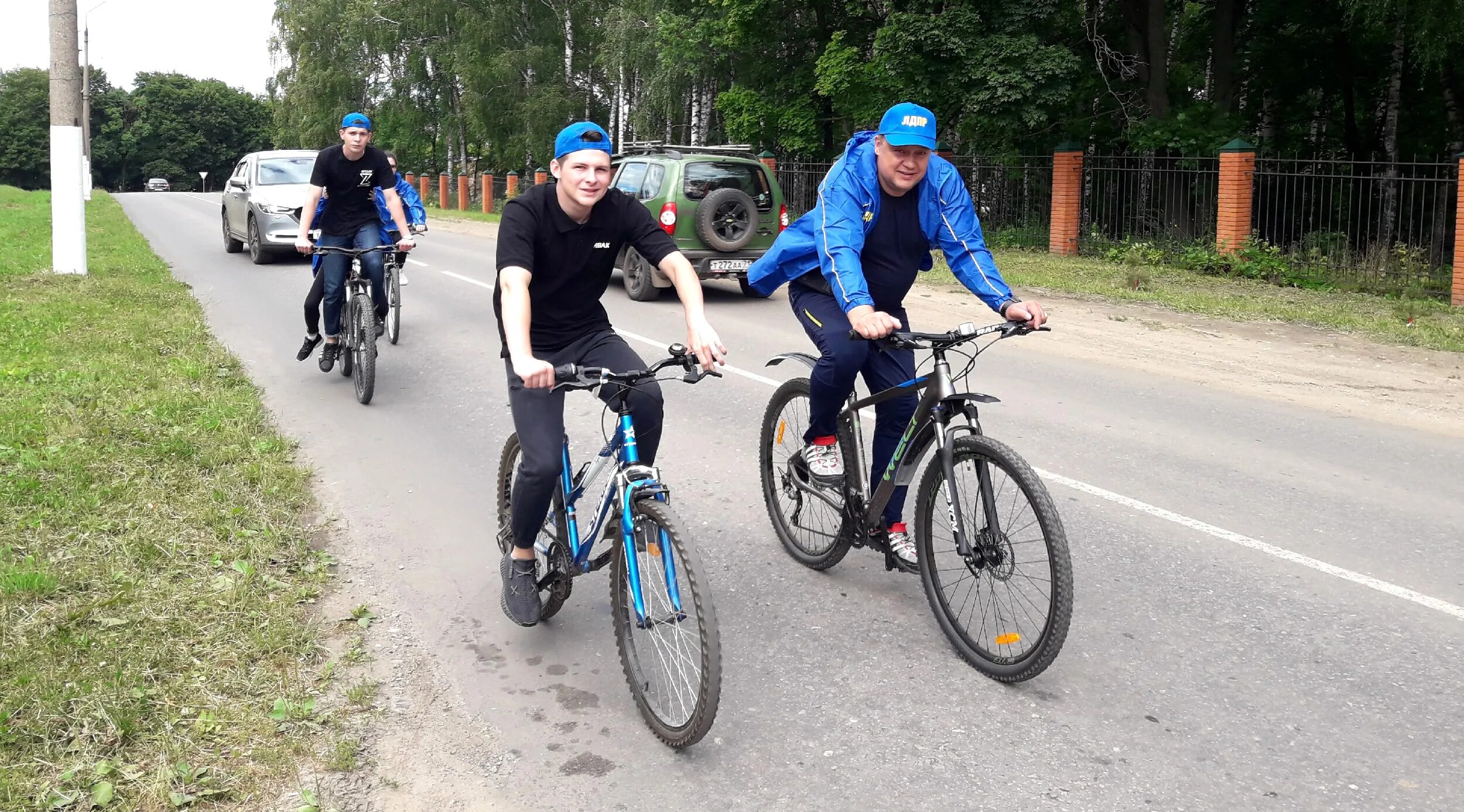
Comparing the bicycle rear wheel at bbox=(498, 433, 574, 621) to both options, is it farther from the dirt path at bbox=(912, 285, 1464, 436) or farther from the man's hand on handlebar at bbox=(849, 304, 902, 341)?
the dirt path at bbox=(912, 285, 1464, 436)

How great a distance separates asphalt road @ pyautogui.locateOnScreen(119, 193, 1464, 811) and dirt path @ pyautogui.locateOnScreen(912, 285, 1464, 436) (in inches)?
35.0

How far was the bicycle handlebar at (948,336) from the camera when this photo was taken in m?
4.21

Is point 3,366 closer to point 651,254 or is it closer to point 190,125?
point 651,254

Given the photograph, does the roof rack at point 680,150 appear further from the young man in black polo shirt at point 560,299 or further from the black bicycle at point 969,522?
the young man in black polo shirt at point 560,299

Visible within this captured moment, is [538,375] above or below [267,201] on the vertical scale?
below

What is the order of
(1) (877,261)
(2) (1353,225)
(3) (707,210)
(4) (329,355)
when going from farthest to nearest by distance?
(2) (1353,225), (3) (707,210), (4) (329,355), (1) (877,261)

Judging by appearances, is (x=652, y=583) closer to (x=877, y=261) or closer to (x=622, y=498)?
(x=622, y=498)

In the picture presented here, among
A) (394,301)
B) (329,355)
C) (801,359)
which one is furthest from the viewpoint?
(394,301)

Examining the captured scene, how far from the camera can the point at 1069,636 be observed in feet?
15.0

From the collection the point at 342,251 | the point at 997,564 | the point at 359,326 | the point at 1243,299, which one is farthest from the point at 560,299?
the point at 1243,299

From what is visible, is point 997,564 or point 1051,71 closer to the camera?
point 997,564

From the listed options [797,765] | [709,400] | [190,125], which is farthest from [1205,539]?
[190,125]

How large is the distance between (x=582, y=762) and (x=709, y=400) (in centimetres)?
536

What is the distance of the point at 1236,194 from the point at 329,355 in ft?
47.2
